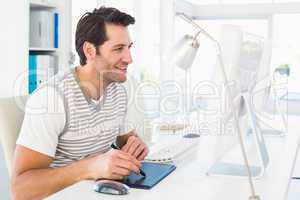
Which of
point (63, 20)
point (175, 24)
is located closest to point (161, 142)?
point (63, 20)

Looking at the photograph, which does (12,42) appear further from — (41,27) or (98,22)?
(98,22)

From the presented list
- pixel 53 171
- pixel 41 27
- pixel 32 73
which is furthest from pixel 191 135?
pixel 41 27

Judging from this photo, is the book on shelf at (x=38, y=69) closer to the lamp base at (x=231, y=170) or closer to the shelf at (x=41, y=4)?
the shelf at (x=41, y=4)

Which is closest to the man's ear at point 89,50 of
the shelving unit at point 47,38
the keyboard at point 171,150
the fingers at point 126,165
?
the keyboard at point 171,150

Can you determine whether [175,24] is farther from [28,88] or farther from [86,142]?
[86,142]

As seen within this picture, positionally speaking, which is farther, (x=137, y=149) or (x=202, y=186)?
(x=137, y=149)

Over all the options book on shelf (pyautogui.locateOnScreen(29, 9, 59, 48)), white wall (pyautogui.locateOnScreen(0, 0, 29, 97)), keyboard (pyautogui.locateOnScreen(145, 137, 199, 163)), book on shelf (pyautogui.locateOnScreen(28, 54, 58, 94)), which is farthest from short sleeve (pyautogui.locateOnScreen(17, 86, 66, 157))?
book on shelf (pyautogui.locateOnScreen(29, 9, 59, 48))

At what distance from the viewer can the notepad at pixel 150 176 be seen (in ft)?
4.18

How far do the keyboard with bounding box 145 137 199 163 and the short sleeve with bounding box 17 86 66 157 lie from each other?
0.36 meters

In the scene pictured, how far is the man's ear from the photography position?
1718 mm

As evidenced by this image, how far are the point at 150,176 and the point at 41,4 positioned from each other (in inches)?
66.0

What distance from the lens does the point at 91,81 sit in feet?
5.56

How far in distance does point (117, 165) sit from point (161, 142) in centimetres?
72

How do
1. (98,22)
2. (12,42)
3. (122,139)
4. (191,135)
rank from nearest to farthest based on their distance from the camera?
(98,22) < (122,139) < (191,135) < (12,42)
